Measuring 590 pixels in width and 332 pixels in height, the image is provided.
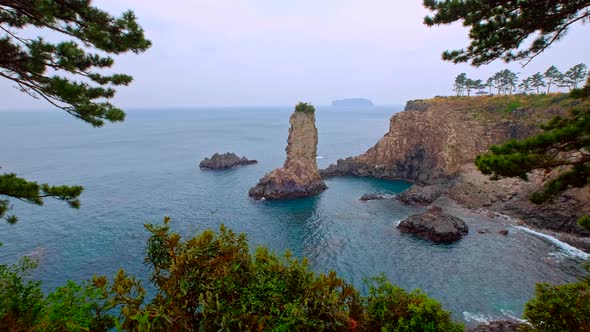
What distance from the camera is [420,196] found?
64938mm

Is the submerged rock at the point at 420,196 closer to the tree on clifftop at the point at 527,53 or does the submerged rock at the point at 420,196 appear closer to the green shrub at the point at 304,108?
the green shrub at the point at 304,108

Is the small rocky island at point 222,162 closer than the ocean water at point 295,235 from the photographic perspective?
No

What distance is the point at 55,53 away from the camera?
1242 centimetres

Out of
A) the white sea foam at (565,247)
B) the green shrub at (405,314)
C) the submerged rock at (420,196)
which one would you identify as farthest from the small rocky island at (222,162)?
the green shrub at (405,314)

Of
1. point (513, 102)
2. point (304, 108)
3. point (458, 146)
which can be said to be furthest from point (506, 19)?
point (513, 102)

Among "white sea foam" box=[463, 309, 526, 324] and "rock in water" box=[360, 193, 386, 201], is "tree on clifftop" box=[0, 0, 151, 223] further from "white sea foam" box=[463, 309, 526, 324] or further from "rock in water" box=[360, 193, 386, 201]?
"rock in water" box=[360, 193, 386, 201]

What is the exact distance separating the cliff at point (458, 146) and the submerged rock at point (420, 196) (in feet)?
1.22

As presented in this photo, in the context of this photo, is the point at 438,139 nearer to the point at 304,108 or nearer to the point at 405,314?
the point at 304,108

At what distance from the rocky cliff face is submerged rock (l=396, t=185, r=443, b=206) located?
1057 cm

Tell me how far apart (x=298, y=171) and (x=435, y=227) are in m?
34.7

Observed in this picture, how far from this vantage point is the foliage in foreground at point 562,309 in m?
14.3

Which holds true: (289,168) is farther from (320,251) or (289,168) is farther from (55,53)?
(55,53)

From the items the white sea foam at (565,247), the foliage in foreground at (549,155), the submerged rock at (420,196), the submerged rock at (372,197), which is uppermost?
the foliage in foreground at (549,155)

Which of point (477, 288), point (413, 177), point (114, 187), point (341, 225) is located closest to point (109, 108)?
point (477, 288)
